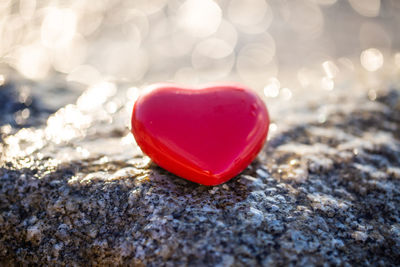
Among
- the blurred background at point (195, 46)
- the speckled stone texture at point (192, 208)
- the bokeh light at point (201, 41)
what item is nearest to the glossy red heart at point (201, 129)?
the speckled stone texture at point (192, 208)

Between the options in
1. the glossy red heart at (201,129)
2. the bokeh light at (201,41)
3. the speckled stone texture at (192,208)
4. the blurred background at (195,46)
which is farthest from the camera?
the bokeh light at (201,41)

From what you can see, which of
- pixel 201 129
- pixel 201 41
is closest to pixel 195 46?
pixel 201 41

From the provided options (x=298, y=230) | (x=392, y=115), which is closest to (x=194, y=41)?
(x=392, y=115)

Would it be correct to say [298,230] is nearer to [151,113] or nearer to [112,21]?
[151,113]

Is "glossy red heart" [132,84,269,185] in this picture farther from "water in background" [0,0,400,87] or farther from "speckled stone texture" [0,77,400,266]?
"water in background" [0,0,400,87]

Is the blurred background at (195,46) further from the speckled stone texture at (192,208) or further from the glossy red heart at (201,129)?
the glossy red heart at (201,129)

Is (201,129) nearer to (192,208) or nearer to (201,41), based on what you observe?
(192,208)
